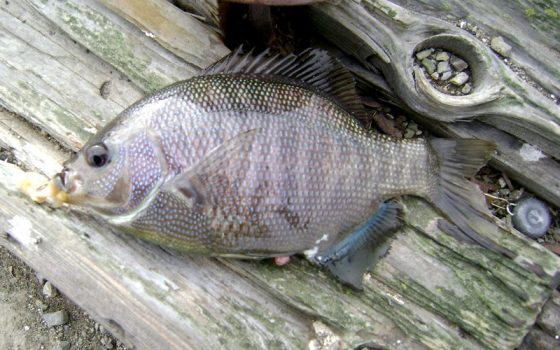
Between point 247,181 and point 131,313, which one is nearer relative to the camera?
point 247,181

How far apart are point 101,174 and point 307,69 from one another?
41.1 inches

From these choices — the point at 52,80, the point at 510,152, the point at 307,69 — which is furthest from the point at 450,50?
the point at 52,80

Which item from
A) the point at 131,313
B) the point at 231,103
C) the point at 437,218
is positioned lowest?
the point at 131,313

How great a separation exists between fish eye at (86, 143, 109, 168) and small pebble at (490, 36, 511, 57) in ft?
6.34

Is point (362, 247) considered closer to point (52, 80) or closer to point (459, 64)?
point (459, 64)

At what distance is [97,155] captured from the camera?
2.06 metres

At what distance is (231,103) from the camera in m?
2.13

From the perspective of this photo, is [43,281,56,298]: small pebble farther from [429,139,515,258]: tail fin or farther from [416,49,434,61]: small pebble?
[416,49,434,61]: small pebble

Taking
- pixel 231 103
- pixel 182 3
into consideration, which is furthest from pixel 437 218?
pixel 182 3

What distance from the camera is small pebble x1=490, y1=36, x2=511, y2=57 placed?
2.46 m

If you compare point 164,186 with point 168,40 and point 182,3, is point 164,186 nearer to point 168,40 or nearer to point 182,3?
point 168,40

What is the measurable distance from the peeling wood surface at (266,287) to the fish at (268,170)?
118 mm

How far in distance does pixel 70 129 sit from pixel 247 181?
3.36 feet

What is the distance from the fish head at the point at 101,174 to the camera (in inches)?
81.2
